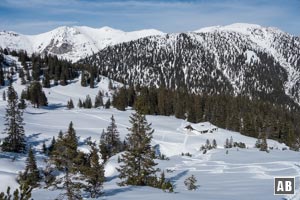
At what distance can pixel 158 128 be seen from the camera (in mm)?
103125

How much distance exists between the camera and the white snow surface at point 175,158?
20.7 m

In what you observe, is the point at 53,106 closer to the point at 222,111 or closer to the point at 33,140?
the point at 33,140

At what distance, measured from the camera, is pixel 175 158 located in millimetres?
50312

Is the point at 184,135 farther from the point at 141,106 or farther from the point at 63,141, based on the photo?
the point at 63,141

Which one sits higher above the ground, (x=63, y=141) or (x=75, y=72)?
(x=75, y=72)

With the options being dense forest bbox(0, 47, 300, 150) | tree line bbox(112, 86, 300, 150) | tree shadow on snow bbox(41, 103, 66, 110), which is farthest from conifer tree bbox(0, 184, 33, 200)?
tree shadow on snow bbox(41, 103, 66, 110)

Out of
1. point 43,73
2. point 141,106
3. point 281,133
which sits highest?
point 43,73

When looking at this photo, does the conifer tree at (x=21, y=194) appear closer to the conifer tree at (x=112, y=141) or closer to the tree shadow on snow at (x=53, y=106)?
the conifer tree at (x=112, y=141)

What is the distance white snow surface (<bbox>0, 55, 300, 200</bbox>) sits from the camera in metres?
20.7

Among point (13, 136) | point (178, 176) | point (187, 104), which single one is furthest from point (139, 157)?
point (187, 104)

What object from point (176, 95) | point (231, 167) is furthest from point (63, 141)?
point (176, 95)

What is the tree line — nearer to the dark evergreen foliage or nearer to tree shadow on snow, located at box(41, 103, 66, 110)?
tree shadow on snow, located at box(41, 103, 66, 110)

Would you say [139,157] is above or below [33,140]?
above

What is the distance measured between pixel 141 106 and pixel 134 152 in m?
3.42
